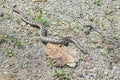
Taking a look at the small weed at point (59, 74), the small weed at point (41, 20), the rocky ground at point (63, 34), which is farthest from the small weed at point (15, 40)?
the small weed at point (59, 74)

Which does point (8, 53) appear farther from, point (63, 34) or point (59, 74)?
point (63, 34)

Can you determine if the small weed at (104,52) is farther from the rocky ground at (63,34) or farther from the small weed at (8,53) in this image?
the small weed at (8,53)

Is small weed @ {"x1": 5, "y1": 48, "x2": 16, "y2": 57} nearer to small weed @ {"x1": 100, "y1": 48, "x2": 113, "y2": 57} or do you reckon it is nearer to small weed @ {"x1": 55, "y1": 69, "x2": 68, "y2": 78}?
small weed @ {"x1": 55, "y1": 69, "x2": 68, "y2": 78}

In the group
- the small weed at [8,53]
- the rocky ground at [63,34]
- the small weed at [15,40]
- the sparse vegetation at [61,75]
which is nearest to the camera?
the sparse vegetation at [61,75]

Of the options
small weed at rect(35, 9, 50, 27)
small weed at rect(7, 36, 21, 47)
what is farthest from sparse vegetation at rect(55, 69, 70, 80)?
small weed at rect(35, 9, 50, 27)

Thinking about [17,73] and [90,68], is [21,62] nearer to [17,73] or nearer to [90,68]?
[17,73]

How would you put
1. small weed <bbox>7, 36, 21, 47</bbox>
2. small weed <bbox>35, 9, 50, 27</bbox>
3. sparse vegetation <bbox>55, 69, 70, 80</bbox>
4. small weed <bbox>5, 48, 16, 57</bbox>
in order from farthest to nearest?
1. small weed <bbox>35, 9, 50, 27</bbox>
2. small weed <bbox>7, 36, 21, 47</bbox>
3. small weed <bbox>5, 48, 16, 57</bbox>
4. sparse vegetation <bbox>55, 69, 70, 80</bbox>

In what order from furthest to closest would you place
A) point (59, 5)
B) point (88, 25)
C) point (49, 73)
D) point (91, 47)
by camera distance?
point (59, 5)
point (88, 25)
point (91, 47)
point (49, 73)

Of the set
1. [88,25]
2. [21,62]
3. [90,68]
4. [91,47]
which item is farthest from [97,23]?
[21,62]
